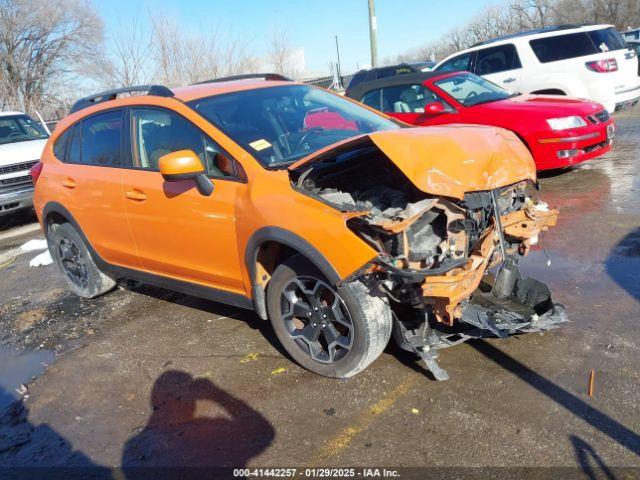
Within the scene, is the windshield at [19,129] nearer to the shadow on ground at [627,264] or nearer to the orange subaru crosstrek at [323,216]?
the orange subaru crosstrek at [323,216]

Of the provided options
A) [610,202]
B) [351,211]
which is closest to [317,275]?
[351,211]

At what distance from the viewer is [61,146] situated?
5.20 meters

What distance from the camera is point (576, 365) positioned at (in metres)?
3.21

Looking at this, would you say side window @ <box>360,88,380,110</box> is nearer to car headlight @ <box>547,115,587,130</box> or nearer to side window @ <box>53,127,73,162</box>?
car headlight @ <box>547,115,587,130</box>

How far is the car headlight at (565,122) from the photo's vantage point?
703 cm

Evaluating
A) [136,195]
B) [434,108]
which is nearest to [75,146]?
[136,195]

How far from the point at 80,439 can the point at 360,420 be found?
164 cm

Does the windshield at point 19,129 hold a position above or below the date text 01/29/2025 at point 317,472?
above

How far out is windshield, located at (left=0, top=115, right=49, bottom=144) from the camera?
10281mm

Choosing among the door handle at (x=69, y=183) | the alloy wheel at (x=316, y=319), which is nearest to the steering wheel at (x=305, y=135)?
the alloy wheel at (x=316, y=319)

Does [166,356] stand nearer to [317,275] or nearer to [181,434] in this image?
[181,434]

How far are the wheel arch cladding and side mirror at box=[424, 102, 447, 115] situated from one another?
4.86 metres

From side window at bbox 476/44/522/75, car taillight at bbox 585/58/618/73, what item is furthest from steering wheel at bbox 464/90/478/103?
car taillight at bbox 585/58/618/73

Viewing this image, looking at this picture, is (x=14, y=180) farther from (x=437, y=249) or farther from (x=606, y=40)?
(x=606, y=40)
